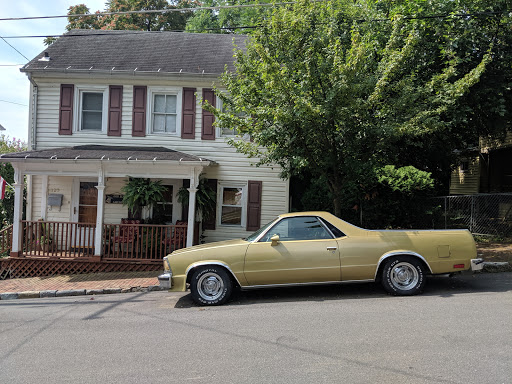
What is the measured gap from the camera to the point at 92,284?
9.16m

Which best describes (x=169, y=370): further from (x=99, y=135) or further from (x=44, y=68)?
(x=44, y=68)

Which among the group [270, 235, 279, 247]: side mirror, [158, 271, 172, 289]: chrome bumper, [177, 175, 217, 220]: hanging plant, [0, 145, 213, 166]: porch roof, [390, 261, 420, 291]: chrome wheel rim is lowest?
[158, 271, 172, 289]: chrome bumper

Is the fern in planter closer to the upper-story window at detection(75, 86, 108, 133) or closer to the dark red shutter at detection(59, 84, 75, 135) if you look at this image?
the upper-story window at detection(75, 86, 108, 133)

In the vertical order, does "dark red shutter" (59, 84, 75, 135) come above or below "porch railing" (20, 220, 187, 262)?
above

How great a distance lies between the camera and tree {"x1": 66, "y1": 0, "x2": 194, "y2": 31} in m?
25.9

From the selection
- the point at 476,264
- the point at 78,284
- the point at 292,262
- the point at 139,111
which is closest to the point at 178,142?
the point at 139,111

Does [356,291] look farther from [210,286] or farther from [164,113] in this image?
[164,113]

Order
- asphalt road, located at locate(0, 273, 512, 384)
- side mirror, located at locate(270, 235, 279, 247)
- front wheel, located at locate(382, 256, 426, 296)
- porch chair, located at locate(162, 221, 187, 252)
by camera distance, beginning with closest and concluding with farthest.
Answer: asphalt road, located at locate(0, 273, 512, 384)
side mirror, located at locate(270, 235, 279, 247)
front wheel, located at locate(382, 256, 426, 296)
porch chair, located at locate(162, 221, 187, 252)

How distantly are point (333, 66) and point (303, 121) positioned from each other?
1200mm

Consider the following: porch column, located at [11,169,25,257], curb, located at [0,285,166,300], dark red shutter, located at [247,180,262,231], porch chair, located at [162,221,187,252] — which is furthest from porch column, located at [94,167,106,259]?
dark red shutter, located at [247,180,262,231]

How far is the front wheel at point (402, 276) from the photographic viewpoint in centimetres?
672

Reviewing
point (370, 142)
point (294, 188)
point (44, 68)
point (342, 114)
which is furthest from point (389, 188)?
point (44, 68)

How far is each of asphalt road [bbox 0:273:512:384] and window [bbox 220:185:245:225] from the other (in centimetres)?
515

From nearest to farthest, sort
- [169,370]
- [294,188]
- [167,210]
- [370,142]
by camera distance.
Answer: [169,370], [370,142], [167,210], [294,188]
